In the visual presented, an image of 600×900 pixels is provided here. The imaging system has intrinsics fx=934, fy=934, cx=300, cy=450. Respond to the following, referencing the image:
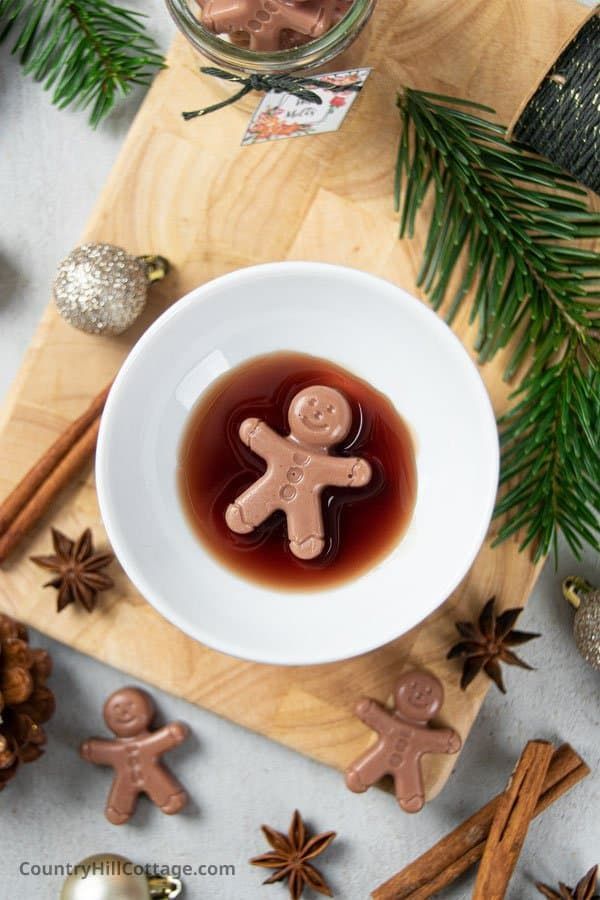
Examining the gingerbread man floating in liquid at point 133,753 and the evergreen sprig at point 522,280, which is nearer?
the evergreen sprig at point 522,280

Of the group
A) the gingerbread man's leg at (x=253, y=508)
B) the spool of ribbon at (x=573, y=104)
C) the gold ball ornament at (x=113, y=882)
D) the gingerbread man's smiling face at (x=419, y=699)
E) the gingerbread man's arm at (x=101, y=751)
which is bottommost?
the gold ball ornament at (x=113, y=882)

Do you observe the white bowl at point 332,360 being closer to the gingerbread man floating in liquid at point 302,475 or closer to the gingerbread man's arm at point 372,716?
the gingerbread man floating in liquid at point 302,475

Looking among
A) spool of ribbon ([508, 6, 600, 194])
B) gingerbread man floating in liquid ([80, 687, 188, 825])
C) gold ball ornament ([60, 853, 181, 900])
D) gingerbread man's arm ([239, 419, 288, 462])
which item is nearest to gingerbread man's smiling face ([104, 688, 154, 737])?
gingerbread man floating in liquid ([80, 687, 188, 825])

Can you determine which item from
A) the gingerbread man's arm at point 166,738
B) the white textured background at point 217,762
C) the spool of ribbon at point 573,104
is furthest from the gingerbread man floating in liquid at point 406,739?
the spool of ribbon at point 573,104

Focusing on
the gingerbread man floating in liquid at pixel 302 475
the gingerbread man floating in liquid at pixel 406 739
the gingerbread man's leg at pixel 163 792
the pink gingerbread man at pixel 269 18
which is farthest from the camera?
the gingerbread man's leg at pixel 163 792

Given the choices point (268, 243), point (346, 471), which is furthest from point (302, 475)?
point (268, 243)

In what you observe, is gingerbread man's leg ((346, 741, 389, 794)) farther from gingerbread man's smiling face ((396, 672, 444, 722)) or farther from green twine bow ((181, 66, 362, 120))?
green twine bow ((181, 66, 362, 120))

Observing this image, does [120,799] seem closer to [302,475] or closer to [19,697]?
[19,697]

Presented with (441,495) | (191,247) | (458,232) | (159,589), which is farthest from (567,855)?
(191,247)
